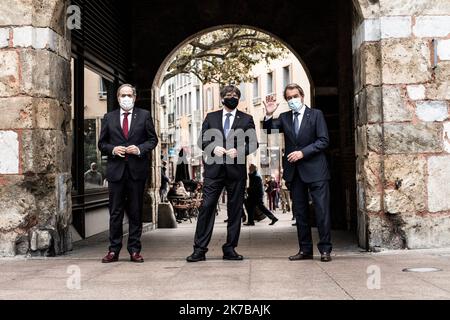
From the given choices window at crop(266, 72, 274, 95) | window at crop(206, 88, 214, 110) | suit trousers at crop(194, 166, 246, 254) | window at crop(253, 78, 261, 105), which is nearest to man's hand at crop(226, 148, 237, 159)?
suit trousers at crop(194, 166, 246, 254)

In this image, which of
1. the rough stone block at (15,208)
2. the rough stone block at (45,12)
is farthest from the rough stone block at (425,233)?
the rough stone block at (45,12)

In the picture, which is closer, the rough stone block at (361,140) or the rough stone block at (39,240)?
the rough stone block at (39,240)

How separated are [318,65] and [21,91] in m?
7.52

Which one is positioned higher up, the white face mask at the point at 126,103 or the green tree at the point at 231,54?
the green tree at the point at 231,54

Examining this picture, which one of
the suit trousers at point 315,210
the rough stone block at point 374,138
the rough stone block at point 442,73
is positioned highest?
the rough stone block at point 442,73

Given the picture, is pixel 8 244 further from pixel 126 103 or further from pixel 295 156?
pixel 295 156

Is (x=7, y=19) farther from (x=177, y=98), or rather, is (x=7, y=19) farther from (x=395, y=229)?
(x=177, y=98)

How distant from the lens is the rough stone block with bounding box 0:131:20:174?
7.60 metres

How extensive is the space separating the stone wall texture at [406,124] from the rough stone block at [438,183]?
0.04ft

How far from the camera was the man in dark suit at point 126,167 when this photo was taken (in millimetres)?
7074

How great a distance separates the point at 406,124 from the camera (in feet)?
25.0

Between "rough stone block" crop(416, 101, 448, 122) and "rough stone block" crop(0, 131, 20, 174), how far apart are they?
4.39 metres

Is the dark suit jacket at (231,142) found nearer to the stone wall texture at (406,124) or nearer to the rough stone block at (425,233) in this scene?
the stone wall texture at (406,124)
